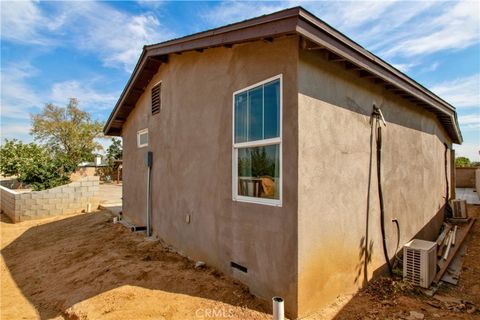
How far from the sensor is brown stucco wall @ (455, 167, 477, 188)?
1803 centimetres

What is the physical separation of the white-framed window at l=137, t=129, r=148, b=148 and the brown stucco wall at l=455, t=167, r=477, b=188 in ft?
67.1

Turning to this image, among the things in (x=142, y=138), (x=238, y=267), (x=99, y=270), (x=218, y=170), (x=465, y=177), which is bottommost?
(x=99, y=270)

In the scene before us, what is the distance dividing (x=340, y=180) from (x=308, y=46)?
6.57ft

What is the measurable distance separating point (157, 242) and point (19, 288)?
2.87m

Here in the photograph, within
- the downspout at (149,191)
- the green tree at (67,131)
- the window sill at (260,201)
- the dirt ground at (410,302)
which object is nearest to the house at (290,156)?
the window sill at (260,201)

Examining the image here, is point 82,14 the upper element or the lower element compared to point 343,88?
upper

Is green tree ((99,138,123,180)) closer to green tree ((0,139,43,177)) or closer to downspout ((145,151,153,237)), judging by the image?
green tree ((0,139,43,177))

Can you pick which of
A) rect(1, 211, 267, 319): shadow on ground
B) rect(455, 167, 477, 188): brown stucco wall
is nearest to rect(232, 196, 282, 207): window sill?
rect(1, 211, 267, 319): shadow on ground

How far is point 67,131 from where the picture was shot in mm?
30547

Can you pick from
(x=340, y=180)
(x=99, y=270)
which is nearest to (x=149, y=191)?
(x=99, y=270)

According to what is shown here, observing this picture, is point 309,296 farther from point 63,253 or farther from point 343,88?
point 63,253

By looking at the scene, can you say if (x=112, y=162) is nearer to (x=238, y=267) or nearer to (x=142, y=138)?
(x=142, y=138)

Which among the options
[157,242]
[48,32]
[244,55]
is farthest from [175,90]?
[48,32]

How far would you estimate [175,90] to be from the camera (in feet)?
21.5
